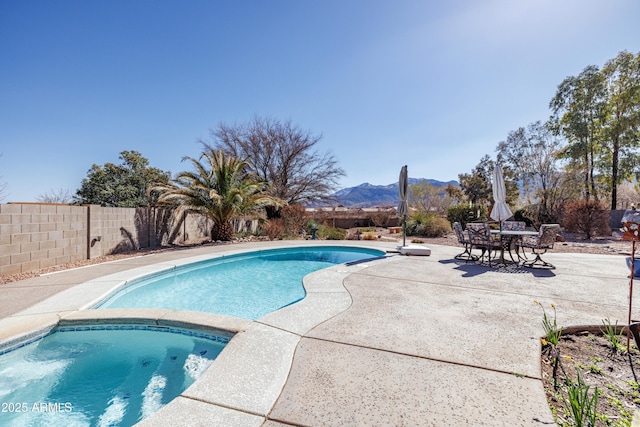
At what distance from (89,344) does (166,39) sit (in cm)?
1031

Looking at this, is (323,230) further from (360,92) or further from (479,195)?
(479,195)

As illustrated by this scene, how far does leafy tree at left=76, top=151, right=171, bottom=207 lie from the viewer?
17.6m

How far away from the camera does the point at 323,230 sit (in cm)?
1420

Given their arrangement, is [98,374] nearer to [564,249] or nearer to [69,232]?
[69,232]

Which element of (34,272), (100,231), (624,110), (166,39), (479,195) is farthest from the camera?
(479,195)

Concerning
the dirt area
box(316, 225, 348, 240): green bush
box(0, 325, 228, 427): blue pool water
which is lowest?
box(0, 325, 228, 427): blue pool water

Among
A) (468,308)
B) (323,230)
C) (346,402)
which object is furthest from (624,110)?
(346,402)

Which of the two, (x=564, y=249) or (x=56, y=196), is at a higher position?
(x=56, y=196)

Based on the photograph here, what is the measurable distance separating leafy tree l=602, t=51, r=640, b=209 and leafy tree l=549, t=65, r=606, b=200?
468mm

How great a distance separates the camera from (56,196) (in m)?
25.8

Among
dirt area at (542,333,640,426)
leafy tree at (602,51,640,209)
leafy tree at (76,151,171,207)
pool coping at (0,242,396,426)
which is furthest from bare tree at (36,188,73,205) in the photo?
leafy tree at (602,51,640,209)

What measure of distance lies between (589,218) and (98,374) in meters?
17.6

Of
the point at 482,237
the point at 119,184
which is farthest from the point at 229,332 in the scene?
the point at 119,184

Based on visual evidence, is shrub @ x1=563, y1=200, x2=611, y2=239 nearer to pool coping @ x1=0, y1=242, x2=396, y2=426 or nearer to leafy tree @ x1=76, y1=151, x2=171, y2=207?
pool coping @ x1=0, y1=242, x2=396, y2=426
